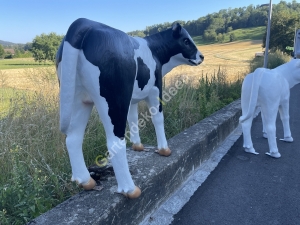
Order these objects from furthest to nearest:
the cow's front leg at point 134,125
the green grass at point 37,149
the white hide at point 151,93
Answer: the cow's front leg at point 134,125 < the white hide at point 151,93 < the green grass at point 37,149

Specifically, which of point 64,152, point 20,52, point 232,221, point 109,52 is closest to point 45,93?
point 64,152

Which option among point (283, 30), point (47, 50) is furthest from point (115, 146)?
point (283, 30)

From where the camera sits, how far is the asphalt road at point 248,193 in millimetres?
2219

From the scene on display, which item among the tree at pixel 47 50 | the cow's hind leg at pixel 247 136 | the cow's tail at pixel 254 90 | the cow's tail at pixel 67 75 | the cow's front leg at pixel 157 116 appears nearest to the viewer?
the cow's tail at pixel 67 75

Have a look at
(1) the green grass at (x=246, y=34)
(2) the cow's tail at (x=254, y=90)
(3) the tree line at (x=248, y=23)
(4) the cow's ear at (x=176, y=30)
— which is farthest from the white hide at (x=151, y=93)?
(1) the green grass at (x=246, y=34)

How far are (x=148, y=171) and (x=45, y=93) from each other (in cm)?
193

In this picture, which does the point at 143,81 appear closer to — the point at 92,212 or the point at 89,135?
the point at 92,212

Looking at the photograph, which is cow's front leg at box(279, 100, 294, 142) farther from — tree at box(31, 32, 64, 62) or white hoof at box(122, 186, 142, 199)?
tree at box(31, 32, 64, 62)

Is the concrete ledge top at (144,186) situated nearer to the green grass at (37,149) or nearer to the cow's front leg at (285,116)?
the green grass at (37,149)

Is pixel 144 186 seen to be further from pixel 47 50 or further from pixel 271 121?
pixel 47 50

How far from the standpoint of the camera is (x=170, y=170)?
8.14ft

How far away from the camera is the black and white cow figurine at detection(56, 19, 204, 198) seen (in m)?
1.61

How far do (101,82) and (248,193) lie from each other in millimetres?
1974

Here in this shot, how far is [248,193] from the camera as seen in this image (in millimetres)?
2621
